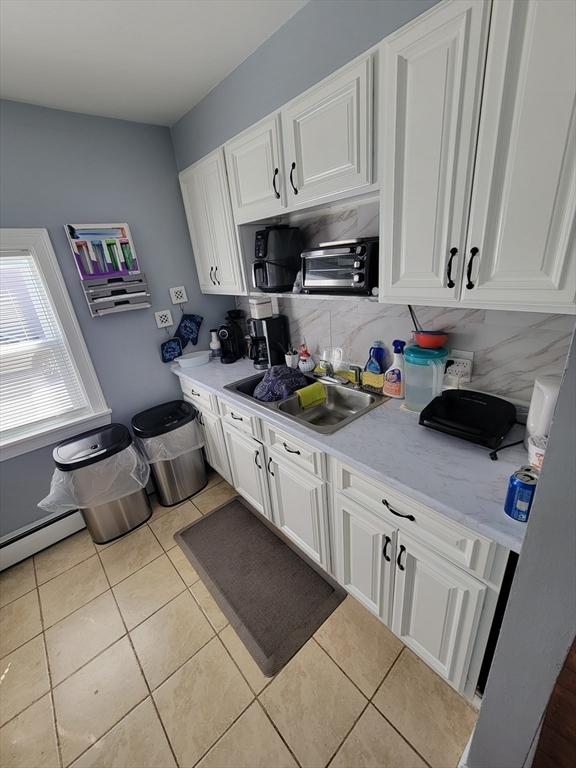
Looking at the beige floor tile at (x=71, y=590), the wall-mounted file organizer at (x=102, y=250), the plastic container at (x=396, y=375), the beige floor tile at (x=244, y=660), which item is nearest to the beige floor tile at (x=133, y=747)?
the beige floor tile at (x=244, y=660)

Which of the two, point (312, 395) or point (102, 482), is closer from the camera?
point (312, 395)

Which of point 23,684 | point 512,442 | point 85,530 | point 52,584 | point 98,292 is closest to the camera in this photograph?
point 512,442

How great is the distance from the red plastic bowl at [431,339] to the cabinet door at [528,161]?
402 mm

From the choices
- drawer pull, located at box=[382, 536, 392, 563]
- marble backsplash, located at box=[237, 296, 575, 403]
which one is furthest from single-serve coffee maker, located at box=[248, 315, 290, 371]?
drawer pull, located at box=[382, 536, 392, 563]

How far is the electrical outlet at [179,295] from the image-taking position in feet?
7.50

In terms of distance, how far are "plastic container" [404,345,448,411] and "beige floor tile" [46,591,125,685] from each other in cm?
181

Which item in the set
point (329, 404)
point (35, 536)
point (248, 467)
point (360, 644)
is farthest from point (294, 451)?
point (35, 536)

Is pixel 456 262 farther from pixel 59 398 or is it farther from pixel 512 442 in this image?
pixel 59 398

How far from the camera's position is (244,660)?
1372mm

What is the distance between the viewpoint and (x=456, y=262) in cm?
98

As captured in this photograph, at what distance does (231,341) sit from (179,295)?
514 mm

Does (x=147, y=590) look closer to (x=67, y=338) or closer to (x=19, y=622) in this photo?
(x=19, y=622)

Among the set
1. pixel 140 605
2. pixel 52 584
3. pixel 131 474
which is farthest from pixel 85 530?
pixel 140 605

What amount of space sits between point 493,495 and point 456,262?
0.72 m
